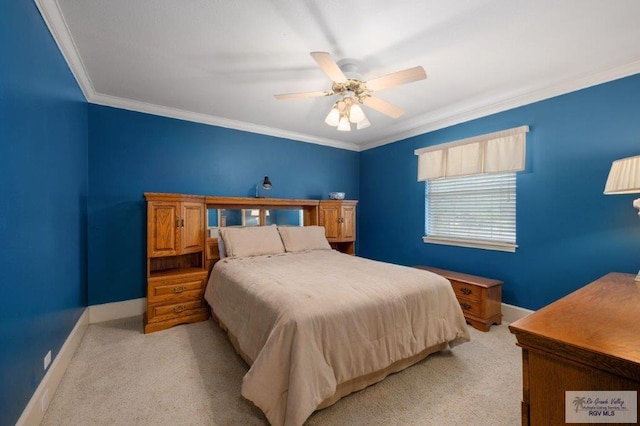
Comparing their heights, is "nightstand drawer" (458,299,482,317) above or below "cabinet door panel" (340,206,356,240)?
below

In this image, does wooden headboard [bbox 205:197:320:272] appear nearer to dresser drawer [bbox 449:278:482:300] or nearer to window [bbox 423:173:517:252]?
window [bbox 423:173:517:252]

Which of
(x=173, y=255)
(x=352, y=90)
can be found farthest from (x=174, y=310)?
(x=352, y=90)

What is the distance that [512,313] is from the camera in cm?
299

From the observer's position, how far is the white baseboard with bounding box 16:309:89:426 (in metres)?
Result: 1.46

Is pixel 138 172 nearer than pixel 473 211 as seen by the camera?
Yes

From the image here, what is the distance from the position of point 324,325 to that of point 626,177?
7.49 feet

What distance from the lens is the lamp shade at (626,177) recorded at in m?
1.76

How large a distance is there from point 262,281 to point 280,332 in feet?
2.37

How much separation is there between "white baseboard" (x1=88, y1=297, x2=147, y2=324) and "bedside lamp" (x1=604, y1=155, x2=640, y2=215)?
15.5 ft

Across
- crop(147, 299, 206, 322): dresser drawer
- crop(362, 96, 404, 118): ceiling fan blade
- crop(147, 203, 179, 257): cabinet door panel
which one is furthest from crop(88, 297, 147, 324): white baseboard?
crop(362, 96, 404, 118): ceiling fan blade

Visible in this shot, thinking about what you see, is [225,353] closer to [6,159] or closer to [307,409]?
[307,409]

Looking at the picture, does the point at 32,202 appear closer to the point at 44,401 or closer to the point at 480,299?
the point at 44,401

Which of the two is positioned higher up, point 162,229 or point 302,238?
point 162,229

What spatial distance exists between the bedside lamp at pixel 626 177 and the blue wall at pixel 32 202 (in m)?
3.64
